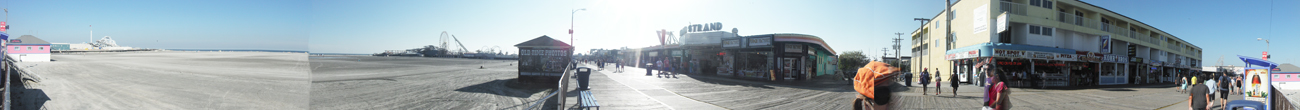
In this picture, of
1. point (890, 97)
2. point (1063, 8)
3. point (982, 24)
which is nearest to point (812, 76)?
point (890, 97)

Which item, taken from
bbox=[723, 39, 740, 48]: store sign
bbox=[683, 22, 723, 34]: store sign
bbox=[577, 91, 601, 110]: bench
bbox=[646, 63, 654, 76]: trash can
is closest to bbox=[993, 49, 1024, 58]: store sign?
bbox=[723, 39, 740, 48]: store sign

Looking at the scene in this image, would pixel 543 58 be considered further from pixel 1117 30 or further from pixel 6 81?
pixel 1117 30

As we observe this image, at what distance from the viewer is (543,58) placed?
4.60 meters

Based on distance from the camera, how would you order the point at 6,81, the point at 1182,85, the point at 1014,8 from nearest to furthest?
the point at 1014,8, the point at 6,81, the point at 1182,85

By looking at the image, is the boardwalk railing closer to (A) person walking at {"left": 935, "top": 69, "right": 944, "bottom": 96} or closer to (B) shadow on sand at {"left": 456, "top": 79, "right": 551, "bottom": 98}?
(B) shadow on sand at {"left": 456, "top": 79, "right": 551, "bottom": 98}

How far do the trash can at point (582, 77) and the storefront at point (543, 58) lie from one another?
0.69 feet

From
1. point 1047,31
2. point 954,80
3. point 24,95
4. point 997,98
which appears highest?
point 1047,31

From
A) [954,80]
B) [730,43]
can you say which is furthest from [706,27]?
[954,80]

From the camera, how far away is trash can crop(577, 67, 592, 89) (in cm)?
392

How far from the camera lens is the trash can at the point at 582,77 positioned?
392 cm

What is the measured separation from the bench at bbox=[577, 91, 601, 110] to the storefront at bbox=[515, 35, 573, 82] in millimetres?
445

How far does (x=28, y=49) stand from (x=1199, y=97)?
38.9ft

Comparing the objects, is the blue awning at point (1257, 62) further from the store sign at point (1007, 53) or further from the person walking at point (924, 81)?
the person walking at point (924, 81)

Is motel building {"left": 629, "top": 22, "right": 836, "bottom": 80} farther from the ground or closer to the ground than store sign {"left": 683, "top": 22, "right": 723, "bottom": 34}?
closer to the ground
